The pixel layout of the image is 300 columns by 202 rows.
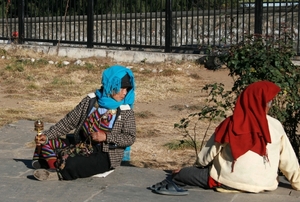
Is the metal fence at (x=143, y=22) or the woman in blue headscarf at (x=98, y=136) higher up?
the metal fence at (x=143, y=22)

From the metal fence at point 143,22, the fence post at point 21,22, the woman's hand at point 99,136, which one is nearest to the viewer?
the woman's hand at point 99,136

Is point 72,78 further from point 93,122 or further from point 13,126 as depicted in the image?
point 93,122

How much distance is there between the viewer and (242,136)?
520cm

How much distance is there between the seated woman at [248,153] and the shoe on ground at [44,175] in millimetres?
874

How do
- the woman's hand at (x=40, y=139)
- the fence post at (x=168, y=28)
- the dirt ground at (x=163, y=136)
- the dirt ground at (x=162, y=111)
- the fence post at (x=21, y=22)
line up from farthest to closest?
1. the fence post at (x=21, y=22)
2. the fence post at (x=168, y=28)
3. the dirt ground at (x=162, y=111)
4. the dirt ground at (x=163, y=136)
5. the woman's hand at (x=40, y=139)

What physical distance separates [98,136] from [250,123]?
1.26 meters

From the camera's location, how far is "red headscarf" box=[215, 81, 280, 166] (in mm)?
5113

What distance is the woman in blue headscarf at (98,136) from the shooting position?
5836 millimetres

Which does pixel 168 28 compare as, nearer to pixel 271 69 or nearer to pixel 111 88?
pixel 271 69

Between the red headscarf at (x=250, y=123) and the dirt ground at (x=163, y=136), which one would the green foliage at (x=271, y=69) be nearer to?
the red headscarf at (x=250, y=123)

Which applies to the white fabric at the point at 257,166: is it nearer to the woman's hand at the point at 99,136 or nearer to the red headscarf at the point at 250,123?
the red headscarf at the point at 250,123

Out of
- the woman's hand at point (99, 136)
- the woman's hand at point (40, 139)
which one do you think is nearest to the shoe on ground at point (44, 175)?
the woman's hand at point (40, 139)

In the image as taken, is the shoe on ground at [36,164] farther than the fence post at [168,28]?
No

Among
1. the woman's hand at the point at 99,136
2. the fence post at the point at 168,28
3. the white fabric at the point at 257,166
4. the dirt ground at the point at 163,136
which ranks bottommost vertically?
the dirt ground at the point at 163,136
